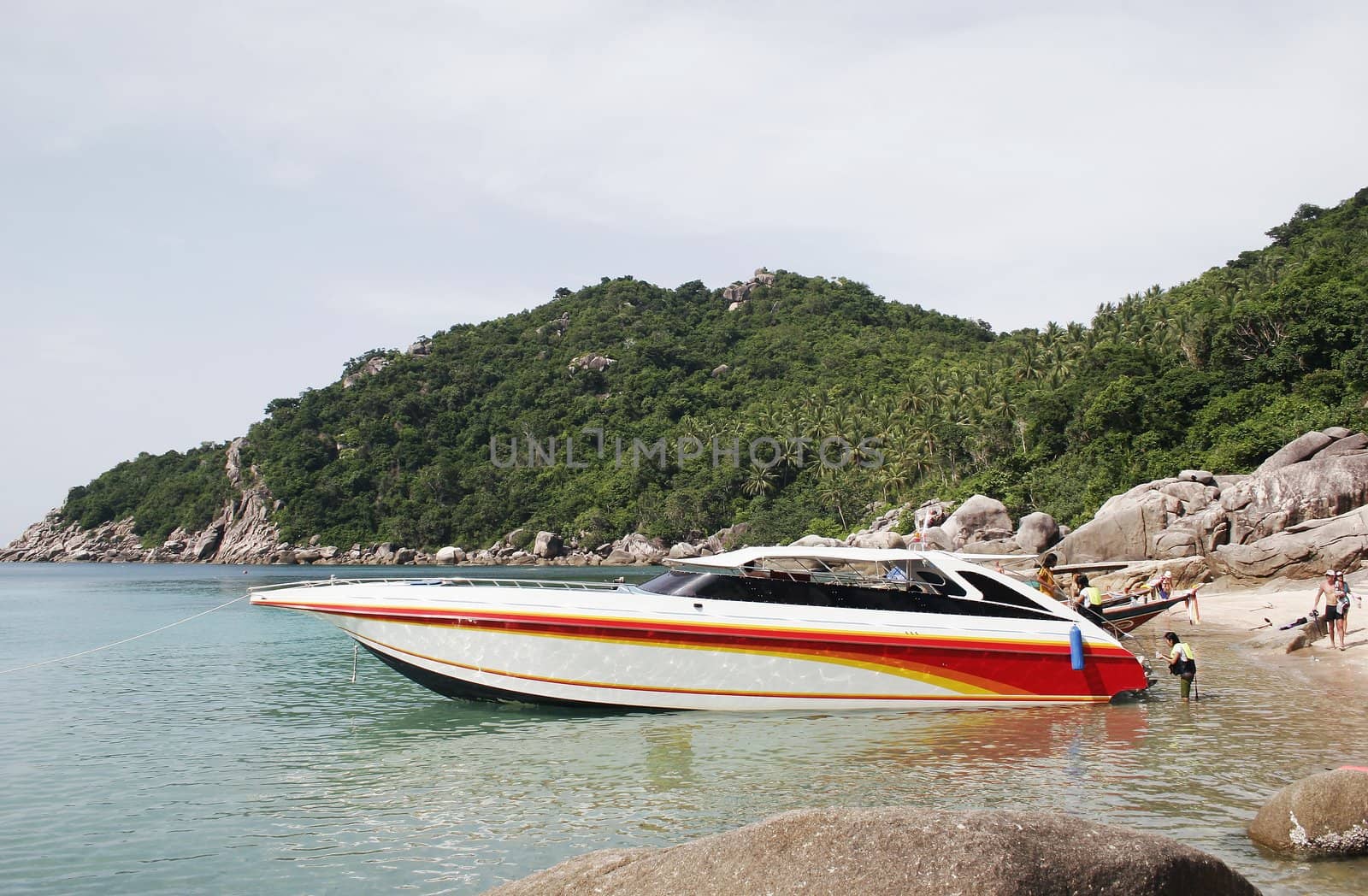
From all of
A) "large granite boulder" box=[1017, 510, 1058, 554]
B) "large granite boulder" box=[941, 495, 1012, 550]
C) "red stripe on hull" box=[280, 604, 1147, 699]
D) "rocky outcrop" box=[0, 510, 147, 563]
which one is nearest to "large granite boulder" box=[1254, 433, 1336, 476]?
"large granite boulder" box=[1017, 510, 1058, 554]

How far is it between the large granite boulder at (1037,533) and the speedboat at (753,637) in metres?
31.7

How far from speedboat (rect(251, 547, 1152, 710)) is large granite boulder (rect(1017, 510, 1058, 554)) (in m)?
31.7

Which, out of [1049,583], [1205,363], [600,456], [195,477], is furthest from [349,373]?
[1049,583]

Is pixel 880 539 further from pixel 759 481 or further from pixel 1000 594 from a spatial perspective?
pixel 1000 594

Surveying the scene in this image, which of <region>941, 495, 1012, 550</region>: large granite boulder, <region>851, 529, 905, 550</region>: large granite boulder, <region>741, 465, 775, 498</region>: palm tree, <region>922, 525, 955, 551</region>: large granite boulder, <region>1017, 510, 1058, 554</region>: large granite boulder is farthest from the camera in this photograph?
<region>741, 465, 775, 498</region>: palm tree

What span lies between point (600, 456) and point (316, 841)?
105334 mm

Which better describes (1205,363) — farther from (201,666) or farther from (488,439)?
(488,439)

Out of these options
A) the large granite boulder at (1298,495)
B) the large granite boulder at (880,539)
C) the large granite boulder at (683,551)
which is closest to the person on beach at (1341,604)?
the large granite boulder at (1298,495)

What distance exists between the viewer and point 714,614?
12.9m

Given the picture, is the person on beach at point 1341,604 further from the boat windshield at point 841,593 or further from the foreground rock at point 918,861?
the foreground rock at point 918,861

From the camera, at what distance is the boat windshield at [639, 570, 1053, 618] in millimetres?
13125

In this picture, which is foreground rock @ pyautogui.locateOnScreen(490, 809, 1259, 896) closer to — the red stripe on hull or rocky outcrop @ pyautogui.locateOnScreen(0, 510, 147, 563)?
the red stripe on hull

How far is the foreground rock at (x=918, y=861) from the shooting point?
3.70 m

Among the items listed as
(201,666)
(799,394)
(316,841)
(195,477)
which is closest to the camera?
(316,841)
